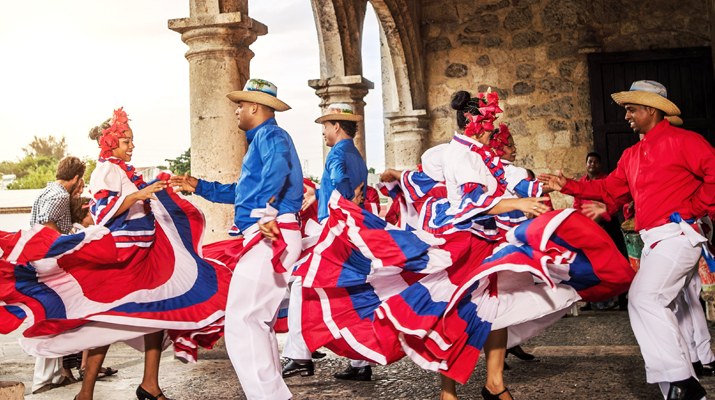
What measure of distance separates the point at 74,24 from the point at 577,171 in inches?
1342

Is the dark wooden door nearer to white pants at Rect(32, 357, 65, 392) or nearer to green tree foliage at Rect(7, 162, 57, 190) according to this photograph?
white pants at Rect(32, 357, 65, 392)

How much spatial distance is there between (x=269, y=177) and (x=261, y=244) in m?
0.35

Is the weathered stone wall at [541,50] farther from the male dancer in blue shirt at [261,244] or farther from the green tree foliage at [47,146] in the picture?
the green tree foliage at [47,146]

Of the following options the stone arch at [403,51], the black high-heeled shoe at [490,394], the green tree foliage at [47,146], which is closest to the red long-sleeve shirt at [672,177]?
the black high-heeled shoe at [490,394]

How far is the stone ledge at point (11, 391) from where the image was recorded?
2359 millimetres

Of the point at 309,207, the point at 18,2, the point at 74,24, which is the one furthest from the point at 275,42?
the point at 309,207

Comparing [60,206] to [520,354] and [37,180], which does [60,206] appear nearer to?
[520,354]

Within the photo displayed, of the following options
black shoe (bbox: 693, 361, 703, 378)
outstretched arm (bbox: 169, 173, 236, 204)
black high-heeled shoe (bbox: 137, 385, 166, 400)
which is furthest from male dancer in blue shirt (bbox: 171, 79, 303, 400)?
black shoe (bbox: 693, 361, 703, 378)

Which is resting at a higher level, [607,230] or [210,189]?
[210,189]

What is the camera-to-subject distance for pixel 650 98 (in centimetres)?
386

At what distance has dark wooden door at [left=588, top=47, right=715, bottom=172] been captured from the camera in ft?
29.6

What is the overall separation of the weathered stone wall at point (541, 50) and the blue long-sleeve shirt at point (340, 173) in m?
5.45

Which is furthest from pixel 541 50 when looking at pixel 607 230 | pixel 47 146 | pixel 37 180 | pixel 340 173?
pixel 47 146

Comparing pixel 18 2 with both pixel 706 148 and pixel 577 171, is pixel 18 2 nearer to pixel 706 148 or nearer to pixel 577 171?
pixel 577 171
